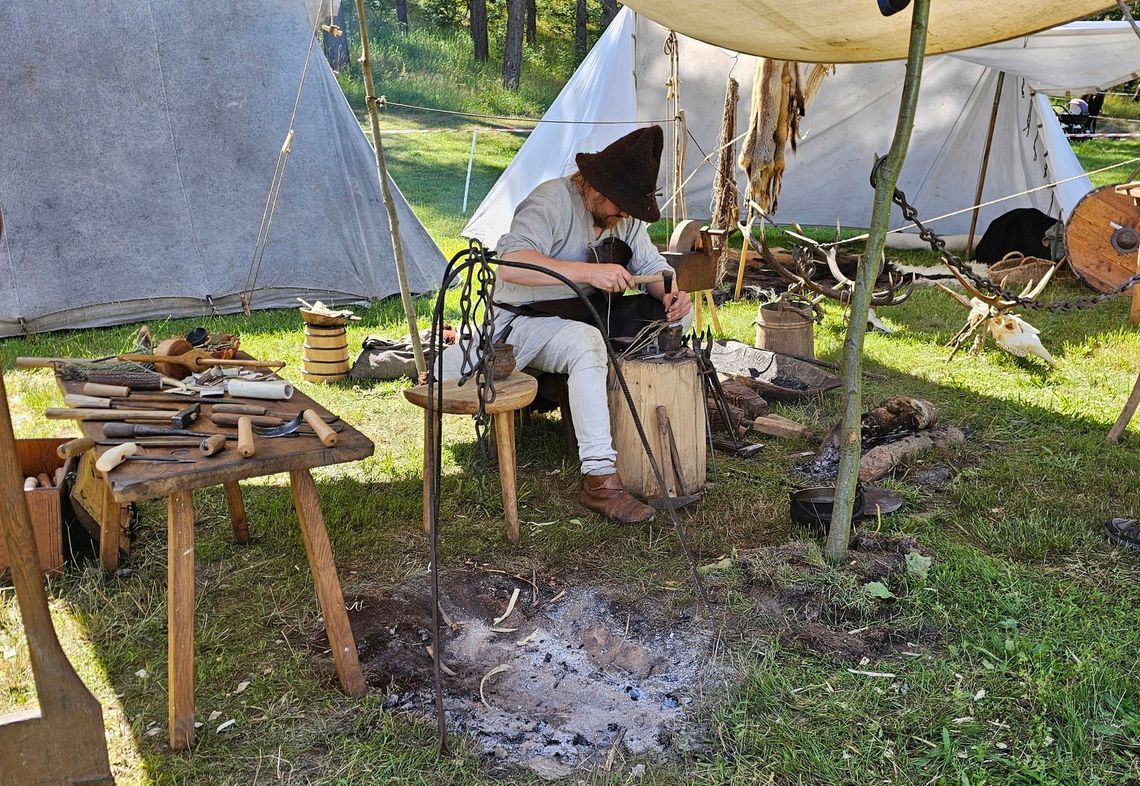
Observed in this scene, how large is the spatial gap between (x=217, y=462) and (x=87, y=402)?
2.20 ft

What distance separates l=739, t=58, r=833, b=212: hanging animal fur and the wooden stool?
313cm

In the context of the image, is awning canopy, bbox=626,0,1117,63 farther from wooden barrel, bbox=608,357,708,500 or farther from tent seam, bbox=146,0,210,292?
tent seam, bbox=146,0,210,292

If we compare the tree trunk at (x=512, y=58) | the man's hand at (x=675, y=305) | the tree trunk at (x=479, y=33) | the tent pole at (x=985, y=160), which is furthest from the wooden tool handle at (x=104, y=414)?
the tree trunk at (x=479, y=33)

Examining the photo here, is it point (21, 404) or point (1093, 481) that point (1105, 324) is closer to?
point (1093, 481)

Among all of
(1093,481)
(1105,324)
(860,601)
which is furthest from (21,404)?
(1105,324)

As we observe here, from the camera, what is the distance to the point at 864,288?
3.03 metres

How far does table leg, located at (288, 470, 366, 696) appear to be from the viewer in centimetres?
253

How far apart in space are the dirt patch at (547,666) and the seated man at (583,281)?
651 millimetres

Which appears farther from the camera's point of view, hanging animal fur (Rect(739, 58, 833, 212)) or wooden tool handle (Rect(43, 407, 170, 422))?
hanging animal fur (Rect(739, 58, 833, 212))

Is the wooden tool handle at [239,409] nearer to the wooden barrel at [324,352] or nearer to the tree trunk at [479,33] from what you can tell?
the wooden barrel at [324,352]

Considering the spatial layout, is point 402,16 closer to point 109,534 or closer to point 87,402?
point 109,534

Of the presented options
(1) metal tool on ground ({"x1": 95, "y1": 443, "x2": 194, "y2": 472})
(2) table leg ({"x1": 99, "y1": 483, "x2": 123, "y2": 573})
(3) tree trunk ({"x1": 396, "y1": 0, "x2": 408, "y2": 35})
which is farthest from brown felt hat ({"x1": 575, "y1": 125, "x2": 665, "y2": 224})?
(3) tree trunk ({"x1": 396, "y1": 0, "x2": 408, "y2": 35})

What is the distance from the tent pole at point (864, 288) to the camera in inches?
113

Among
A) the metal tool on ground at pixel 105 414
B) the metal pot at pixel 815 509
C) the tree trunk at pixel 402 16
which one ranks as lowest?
the metal pot at pixel 815 509
